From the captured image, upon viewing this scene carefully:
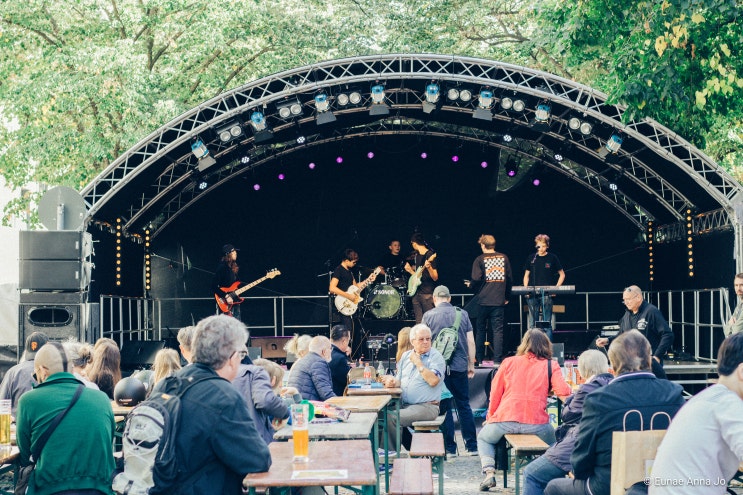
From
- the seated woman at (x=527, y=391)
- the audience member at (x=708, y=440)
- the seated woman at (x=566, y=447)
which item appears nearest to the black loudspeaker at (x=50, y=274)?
the seated woman at (x=527, y=391)

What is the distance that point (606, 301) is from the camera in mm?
17109

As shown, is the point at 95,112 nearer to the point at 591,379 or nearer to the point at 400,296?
the point at 400,296

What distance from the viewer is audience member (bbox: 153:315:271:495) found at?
397 centimetres

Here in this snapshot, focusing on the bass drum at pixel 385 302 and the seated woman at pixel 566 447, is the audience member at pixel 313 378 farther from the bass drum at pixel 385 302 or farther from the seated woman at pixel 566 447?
the bass drum at pixel 385 302

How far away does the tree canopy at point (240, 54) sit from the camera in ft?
38.9

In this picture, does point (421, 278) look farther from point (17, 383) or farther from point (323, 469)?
point (323, 469)

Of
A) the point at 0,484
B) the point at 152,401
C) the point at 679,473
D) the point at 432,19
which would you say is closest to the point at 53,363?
the point at 152,401

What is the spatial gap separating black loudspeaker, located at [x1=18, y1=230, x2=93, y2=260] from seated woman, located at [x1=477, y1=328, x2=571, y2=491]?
6006 millimetres

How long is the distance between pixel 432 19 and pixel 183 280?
7.47 metres

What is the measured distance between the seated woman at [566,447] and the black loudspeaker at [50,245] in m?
7.20

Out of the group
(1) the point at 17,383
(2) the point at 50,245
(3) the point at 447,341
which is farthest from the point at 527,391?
(2) the point at 50,245

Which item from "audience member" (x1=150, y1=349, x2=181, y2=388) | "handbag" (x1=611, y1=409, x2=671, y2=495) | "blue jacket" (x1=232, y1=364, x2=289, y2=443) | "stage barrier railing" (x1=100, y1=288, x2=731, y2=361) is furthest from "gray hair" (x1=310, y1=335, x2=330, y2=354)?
"stage barrier railing" (x1=100, y1=288, x2=731, y2=361)

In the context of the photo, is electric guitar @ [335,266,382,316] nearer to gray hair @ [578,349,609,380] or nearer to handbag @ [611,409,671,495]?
gray hair @ [578,349,609,380]

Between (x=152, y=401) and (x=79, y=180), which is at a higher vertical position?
(x=79, y=180)
